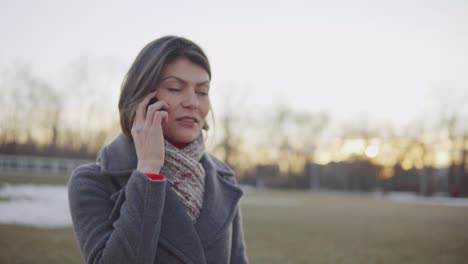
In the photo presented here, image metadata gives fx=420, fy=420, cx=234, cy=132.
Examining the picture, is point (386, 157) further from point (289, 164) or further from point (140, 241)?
point (140, 241)

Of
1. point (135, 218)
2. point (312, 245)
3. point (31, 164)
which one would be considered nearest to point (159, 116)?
point (135, 218)

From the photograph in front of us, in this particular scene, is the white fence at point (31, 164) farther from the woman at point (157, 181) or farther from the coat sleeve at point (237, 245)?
the woman at point (157, 181)

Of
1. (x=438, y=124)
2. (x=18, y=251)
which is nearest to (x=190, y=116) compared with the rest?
(x=18, y=251)

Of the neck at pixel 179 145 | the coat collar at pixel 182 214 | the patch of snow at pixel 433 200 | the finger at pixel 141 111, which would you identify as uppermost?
the finger at pixel 141 111

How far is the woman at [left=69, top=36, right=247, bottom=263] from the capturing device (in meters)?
1.66

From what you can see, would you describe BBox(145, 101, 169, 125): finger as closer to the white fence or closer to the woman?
the woman

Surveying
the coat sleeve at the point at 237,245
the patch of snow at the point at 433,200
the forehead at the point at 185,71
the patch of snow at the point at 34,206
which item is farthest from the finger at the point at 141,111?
the patch of snow at the point at 433,200

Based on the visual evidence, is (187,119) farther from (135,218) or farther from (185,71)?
(135,218)

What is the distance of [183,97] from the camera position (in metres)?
1.89

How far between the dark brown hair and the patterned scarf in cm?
24

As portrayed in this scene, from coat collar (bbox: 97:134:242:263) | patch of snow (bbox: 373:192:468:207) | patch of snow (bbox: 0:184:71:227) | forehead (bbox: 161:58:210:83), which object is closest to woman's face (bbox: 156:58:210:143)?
forehead (bbox: 161:58:210:83)

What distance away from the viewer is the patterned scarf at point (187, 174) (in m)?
1.95

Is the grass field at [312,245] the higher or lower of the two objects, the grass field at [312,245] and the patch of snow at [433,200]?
the higher

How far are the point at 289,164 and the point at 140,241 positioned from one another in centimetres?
7517
